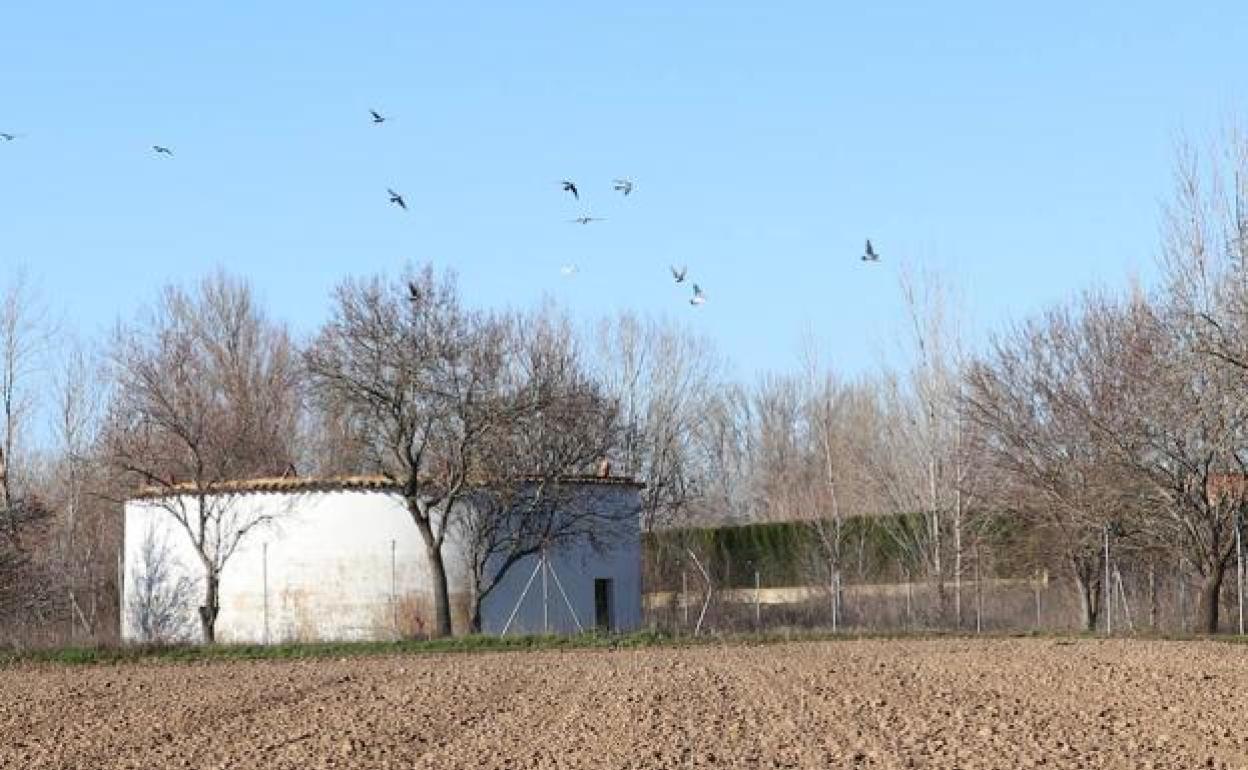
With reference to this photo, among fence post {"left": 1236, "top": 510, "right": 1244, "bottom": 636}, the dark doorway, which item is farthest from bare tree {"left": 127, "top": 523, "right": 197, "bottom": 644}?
fence post {"left": 1236, "top": 510, "right": 1244, "bottom": 636}

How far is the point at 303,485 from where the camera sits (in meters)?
40.8

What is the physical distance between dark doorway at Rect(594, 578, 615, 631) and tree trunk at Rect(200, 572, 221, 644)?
28.4 feet

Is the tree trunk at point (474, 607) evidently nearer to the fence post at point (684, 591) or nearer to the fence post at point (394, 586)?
the fence post at point (394, 586)

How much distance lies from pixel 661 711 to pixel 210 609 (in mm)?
21678

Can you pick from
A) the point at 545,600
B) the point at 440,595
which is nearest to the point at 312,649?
the point at 440,595

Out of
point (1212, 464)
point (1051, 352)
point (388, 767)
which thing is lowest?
point (388, 767)

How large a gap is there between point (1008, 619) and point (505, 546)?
1176cm

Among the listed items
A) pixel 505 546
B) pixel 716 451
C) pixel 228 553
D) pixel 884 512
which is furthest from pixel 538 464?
pixel 716 451

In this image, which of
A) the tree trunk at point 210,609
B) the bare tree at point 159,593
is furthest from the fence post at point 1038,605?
the bare tree at point 159,593

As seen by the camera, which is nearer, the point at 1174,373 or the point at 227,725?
the point at 227,725

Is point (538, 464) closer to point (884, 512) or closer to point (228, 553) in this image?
point (228, 553)

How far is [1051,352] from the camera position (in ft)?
135

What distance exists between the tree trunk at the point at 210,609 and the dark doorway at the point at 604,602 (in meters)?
8.64

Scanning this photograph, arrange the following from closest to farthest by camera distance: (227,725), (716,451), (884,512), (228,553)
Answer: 1. (227,725)
2. (228,553)
3. (884,512)
4. (716,451)
